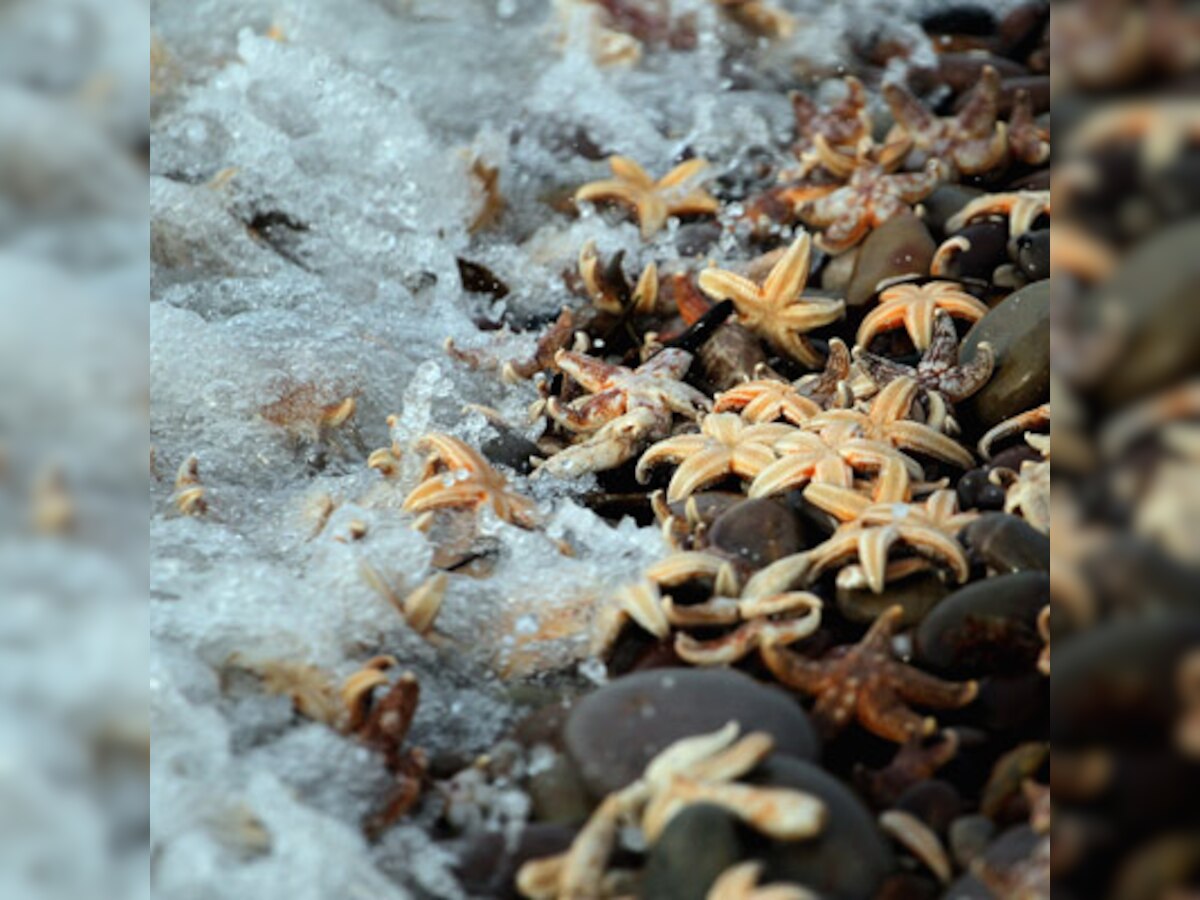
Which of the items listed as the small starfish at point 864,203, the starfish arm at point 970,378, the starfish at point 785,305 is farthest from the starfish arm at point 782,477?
the small starfish at point 864,203

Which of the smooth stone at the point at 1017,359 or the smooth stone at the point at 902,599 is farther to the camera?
the smooth stone at the point at 1017,359

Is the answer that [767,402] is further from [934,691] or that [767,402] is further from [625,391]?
[934,691]

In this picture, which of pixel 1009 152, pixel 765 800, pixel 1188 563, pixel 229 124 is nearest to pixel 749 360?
pixel 1009 152

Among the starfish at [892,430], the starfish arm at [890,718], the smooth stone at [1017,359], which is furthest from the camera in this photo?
the smooth stone at [1017,359]

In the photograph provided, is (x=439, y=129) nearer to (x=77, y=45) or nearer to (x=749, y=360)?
(x=749, y=360)

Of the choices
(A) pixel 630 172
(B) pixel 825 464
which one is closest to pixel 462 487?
(B) pixel 825 464

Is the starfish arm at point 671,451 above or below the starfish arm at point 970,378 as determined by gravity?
below

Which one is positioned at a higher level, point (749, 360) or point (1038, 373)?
point (1038, 373)

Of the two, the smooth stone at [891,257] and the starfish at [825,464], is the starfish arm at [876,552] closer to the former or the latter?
the starfish at [825,464]
